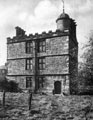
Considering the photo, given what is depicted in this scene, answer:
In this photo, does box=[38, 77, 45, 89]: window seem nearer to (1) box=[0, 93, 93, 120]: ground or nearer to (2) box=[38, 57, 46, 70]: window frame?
(2) box=[38, 57, 46, 70]: window frame

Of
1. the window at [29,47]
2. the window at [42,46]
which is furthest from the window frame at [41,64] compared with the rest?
the window at [29,47]

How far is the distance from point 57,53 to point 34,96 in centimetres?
781

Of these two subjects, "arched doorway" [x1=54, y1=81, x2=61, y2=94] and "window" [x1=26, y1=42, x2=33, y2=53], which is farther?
"window" [x1=26, y1=42, x2=33, y2=53]

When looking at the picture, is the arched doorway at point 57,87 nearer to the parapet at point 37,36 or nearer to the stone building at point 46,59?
the stone building at point 46,59

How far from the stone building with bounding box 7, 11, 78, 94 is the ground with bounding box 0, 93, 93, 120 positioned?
19.3 ft

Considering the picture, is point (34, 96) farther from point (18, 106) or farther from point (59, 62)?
point (59, 62)

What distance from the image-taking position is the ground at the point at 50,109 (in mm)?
12328

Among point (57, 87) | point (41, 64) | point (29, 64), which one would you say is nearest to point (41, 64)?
point (41, 64)

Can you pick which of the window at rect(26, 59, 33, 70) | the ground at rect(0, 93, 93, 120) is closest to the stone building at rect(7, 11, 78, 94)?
the window at rect(26, 59, 33, 70)

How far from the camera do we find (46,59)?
2269 centimetres

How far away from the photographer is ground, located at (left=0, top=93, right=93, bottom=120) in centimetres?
1233

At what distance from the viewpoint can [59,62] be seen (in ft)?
71.7

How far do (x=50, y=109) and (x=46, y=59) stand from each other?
10.0m

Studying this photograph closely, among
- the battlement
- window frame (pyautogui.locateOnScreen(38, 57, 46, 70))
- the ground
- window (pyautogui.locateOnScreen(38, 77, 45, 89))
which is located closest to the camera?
the ground
